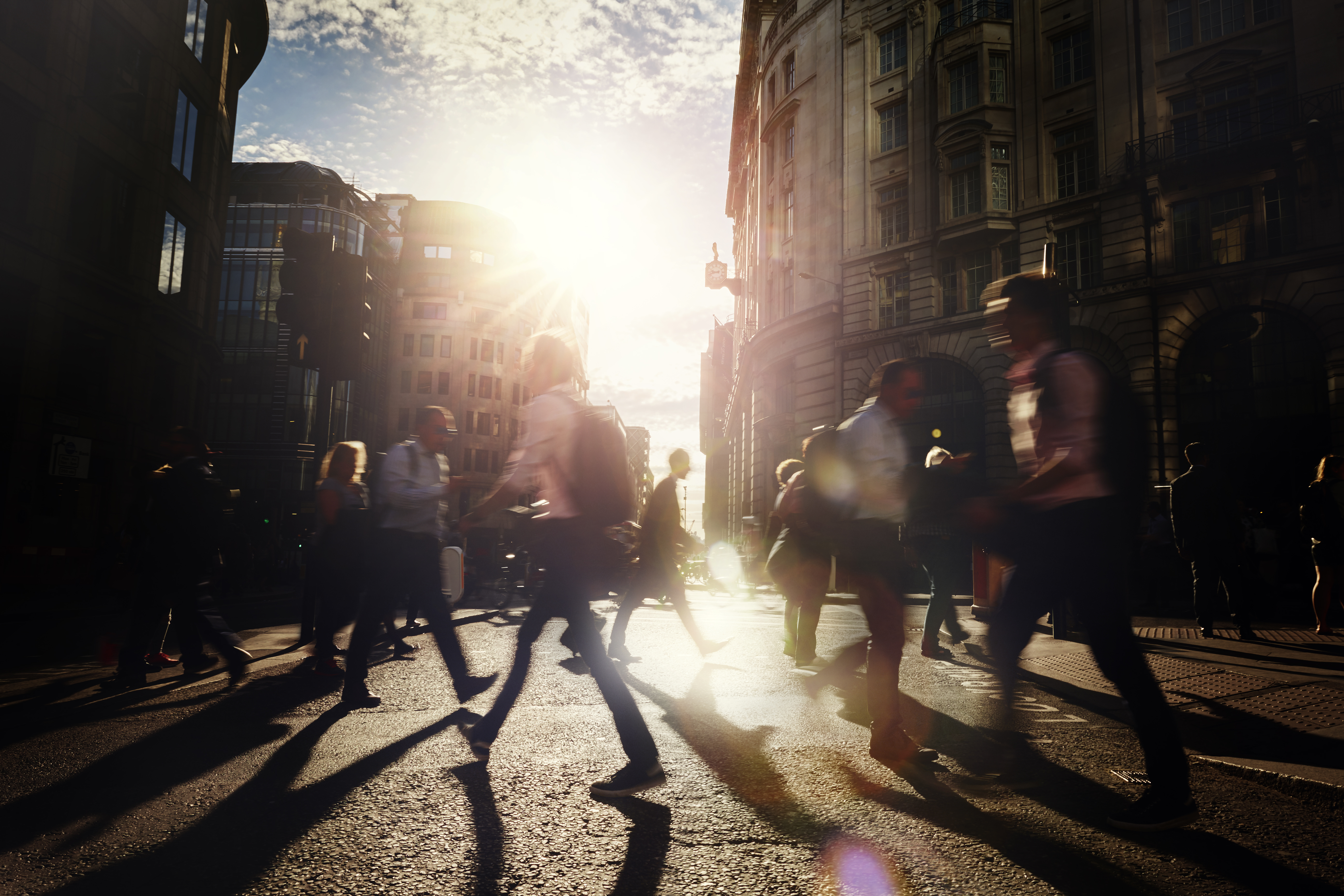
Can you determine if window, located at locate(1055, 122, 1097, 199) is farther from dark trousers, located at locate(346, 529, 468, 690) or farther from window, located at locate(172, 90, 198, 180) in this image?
window, located at locate(172, 90, 198, 180)

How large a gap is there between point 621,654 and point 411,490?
270cm

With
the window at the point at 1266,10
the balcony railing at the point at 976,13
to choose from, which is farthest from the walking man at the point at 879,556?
the balcony railing at the point at 976,13

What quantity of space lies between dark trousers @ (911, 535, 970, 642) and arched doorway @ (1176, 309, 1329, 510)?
17904 millimetres

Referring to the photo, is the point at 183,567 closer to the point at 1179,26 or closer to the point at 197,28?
the point at 197,28

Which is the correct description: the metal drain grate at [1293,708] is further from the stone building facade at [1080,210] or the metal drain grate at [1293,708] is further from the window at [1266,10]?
the window at [1266,10]

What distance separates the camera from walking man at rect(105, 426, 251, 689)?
5.91 metres

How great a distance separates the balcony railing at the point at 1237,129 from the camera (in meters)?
20.4

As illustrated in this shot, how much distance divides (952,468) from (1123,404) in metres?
0.64

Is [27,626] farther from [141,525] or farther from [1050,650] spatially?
[1050,650]

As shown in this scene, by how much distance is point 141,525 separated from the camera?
837 centimetres

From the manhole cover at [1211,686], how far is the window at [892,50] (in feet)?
94.3

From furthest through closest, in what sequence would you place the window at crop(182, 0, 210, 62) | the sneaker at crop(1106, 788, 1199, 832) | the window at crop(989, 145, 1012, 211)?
the window at crop(989, 145, 1012, 211), the window at crop(182, 0, 210, 62), the sneaker at crop(1106, 788, 1199, 832)

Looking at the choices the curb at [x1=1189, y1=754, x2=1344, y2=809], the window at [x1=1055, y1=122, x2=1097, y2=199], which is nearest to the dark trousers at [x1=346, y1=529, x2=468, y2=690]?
the curb at [x1=1189, y1=754, x2=1344, y2=809]

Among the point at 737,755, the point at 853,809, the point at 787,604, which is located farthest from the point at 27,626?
the point at 853,809
